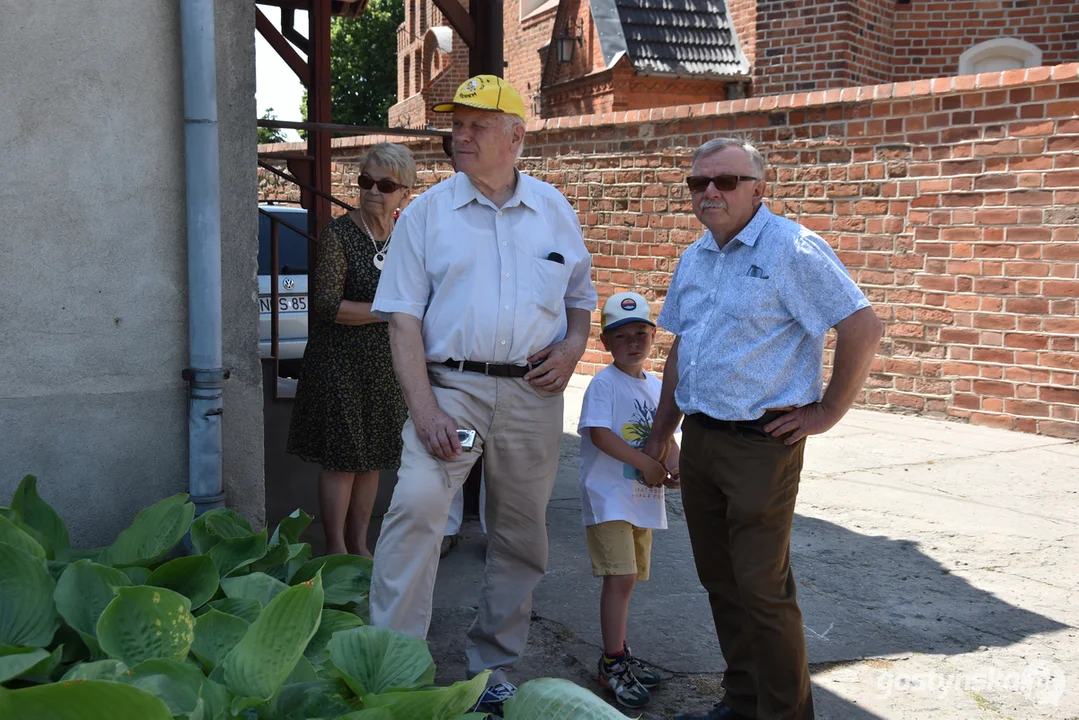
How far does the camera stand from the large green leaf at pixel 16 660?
182cm

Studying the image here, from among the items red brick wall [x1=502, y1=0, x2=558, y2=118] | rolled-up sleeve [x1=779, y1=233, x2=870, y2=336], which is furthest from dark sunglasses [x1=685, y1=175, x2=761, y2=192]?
red brick wall [x1=502, y1=0, x2=558, y2=118]

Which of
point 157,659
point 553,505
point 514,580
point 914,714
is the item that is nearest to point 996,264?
point 553,505

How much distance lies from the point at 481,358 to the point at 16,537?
1371mm

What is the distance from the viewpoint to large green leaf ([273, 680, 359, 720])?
173 centimetres

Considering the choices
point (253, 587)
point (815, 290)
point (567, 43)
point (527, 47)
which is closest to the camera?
point (253, 587)

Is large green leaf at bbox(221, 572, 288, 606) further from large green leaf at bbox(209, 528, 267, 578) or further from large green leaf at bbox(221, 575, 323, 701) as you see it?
large green leaf at bbox(221, 575, 323, 701)

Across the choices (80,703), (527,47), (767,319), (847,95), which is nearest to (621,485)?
(767,319)

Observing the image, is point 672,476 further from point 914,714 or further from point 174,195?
point 174,195

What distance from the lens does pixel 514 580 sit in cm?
346

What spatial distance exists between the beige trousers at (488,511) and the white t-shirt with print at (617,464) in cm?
22

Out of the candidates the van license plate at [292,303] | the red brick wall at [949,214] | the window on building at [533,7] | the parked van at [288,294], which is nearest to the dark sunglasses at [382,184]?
the red brick wall at [949,214]

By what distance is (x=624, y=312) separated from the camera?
3686mm

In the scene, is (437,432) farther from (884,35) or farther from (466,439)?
(884,35)

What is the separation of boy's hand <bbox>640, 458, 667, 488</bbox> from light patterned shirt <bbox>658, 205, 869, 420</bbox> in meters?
0.40
